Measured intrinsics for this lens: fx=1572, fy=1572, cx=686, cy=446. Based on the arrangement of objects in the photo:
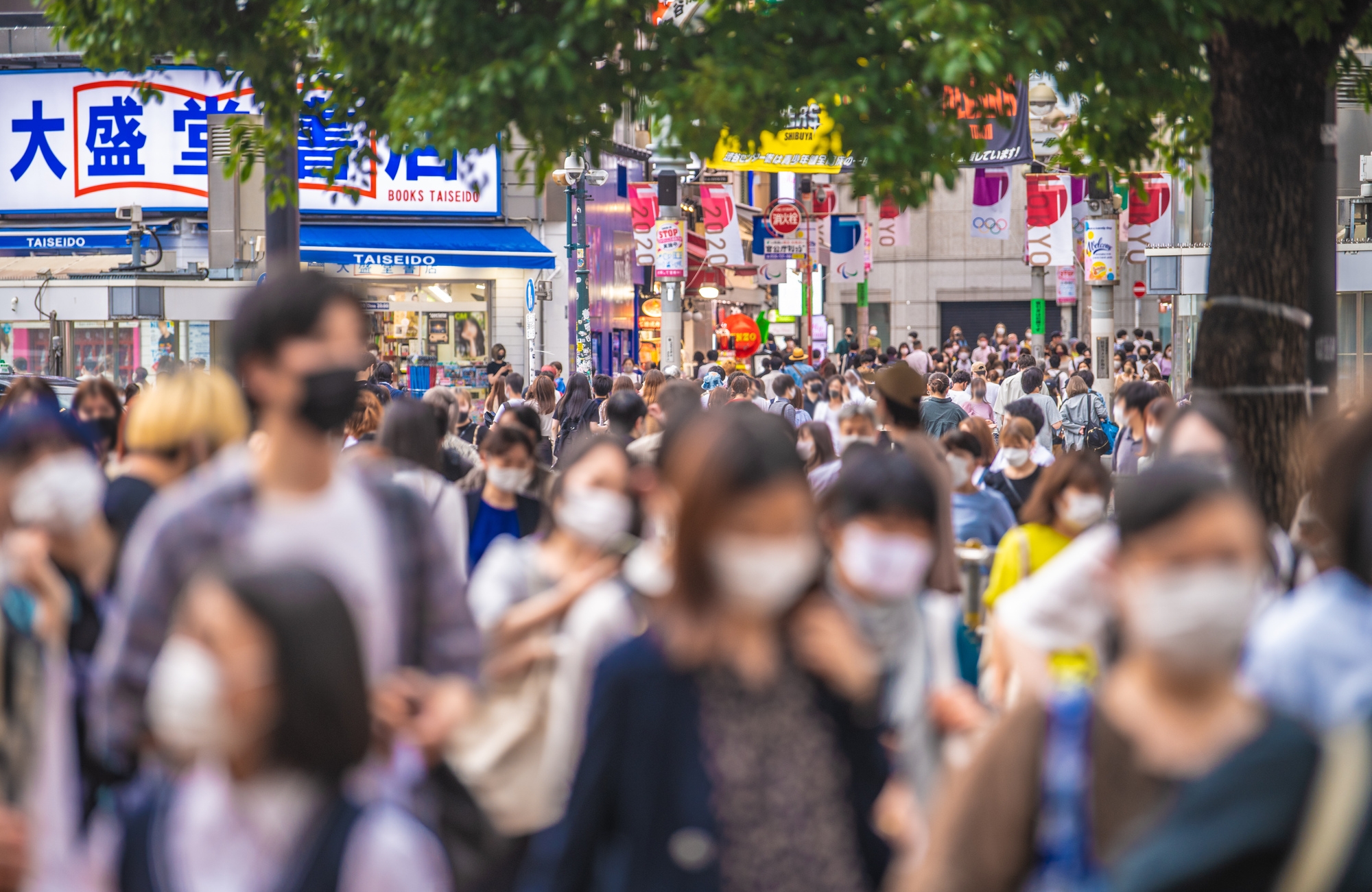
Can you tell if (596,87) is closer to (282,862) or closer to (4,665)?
(4,665)

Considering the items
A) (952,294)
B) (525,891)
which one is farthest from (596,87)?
(952,294)

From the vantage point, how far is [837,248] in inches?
1757

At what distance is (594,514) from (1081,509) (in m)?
2.18

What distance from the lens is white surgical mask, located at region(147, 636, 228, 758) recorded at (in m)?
2.35

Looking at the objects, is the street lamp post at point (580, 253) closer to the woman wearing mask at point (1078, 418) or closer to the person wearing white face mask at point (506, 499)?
the woman wearing mask at point (1078, 418)

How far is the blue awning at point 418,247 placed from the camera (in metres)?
28.7

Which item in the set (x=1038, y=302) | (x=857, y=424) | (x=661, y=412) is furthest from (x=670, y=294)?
(x=1038, y=302)

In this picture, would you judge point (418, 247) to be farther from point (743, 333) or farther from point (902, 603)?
point (902, 603)

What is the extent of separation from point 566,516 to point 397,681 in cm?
113

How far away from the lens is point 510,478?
675cm

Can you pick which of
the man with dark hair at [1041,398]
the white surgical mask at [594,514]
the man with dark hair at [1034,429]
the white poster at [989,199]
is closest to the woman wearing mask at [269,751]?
the white surgical mask at [594,514]

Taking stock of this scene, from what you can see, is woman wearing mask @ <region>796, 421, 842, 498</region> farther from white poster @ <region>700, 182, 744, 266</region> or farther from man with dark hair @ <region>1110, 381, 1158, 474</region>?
white poster @ <region>700, 182, 744, 266</region>

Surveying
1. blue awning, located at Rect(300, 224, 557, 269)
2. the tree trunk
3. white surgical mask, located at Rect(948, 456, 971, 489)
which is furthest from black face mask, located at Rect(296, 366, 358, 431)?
blue awning, located at Rect(300, 224, 557, 269)

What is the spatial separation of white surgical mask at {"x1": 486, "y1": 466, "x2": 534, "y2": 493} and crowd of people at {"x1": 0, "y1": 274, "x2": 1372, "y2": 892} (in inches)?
71.9
